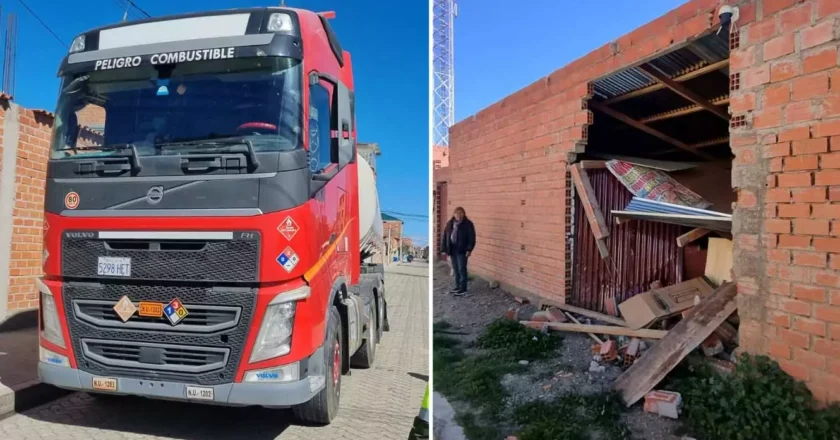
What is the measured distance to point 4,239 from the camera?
4.33 metres

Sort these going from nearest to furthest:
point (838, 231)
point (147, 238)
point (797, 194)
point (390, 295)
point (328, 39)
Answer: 1. point (838, 231)
2. point (797, 194)
3. point (147, 238)
4. point (328, 39)
5. point (390, 295)

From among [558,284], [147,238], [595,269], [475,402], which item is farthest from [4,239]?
[595,269]

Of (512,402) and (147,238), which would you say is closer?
(147,238)

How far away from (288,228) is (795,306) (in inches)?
90.1

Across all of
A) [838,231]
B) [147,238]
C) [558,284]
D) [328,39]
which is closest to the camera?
[838,231]

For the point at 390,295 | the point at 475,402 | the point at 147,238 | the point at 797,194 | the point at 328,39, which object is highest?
the point at 328,39

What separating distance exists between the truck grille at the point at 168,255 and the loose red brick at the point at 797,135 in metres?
2.41

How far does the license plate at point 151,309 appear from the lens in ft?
8.11

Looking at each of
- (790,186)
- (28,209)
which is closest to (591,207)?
(790,186)

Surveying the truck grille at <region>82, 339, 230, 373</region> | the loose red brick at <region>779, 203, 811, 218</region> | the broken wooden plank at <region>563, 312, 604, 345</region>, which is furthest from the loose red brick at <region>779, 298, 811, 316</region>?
the truck grille at <region>82, 339, 230, 373</region>

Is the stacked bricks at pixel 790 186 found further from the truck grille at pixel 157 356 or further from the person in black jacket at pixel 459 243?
the truck grille at pixel 157 356

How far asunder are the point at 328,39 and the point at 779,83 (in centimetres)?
226

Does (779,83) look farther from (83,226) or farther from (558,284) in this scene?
(83,226)

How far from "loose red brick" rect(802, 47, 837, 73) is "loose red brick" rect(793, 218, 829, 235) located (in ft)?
2.04
